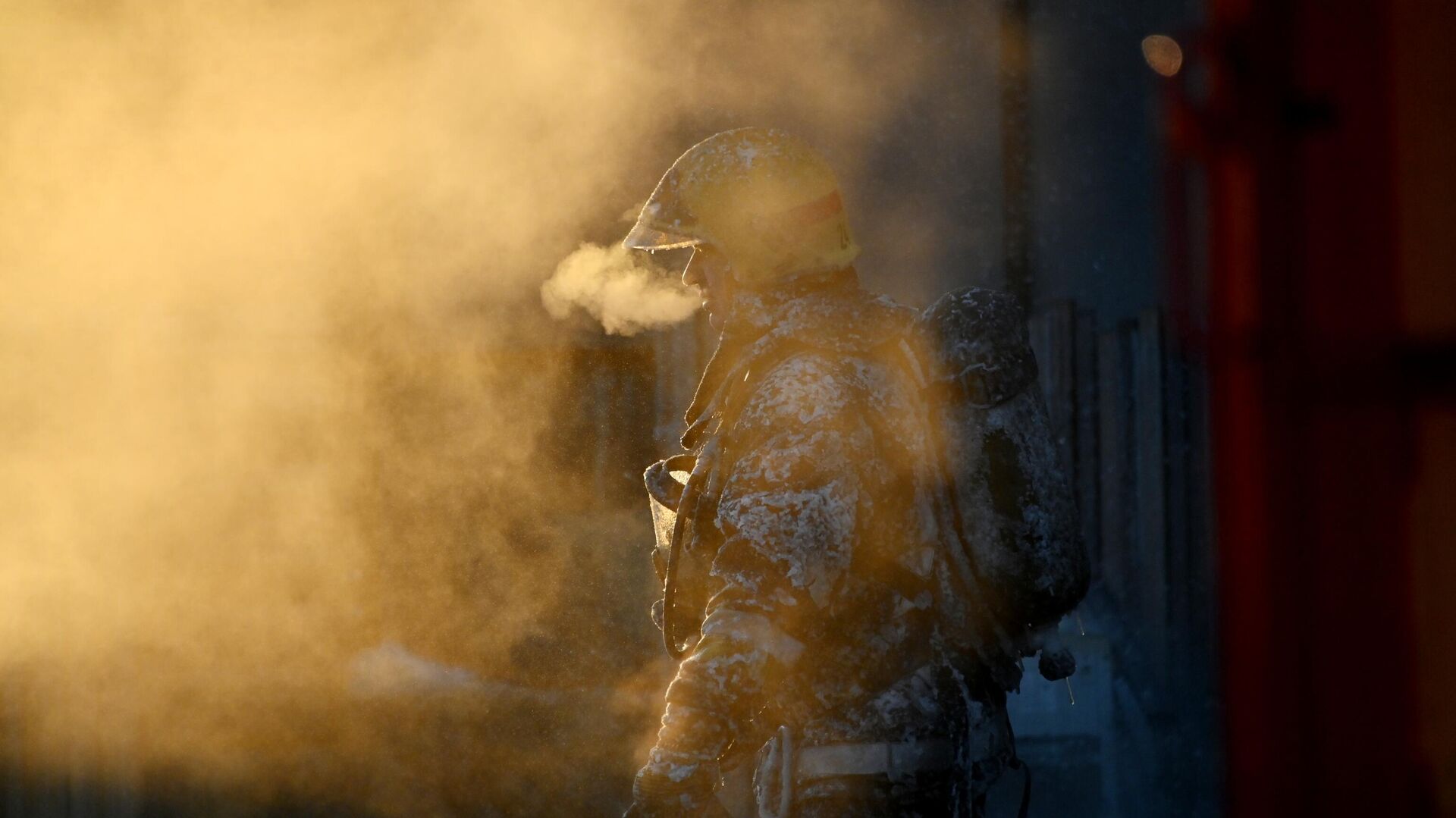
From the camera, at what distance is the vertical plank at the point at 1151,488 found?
19.1 ft

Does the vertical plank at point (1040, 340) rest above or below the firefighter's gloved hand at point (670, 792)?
above

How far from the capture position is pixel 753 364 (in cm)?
281

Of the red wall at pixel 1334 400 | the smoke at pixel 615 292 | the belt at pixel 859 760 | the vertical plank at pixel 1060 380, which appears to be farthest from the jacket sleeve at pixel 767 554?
the vertical plank at pixel 1060 380

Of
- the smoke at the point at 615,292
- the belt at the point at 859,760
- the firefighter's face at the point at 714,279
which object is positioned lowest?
the belt at the point at 859,760

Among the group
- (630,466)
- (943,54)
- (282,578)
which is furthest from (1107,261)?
(282,578)

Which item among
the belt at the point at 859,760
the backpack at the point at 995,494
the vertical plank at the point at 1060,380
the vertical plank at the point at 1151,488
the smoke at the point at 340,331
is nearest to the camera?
the belt at the point at 859,760

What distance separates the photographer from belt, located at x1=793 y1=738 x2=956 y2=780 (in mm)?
2697

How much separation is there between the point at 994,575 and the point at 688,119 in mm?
3861

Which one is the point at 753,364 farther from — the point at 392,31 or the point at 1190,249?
the point at 392,31

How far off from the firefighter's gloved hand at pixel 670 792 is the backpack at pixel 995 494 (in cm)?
70

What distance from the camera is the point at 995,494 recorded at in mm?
2842

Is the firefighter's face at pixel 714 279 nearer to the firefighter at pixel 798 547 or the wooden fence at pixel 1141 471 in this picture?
the firefighter at pixel 798 547

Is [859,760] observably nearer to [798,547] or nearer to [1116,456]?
[798,547]

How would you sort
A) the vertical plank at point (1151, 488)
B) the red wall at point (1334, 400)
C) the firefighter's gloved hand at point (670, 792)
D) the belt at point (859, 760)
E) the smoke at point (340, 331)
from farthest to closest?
the smoke at point (340, 331)
the vertical plank at point (1151, 488)
the belt at point (859, 760)
the firefighter's gloved hand at point (670, 792)
the red wall at point (1334, 400)
